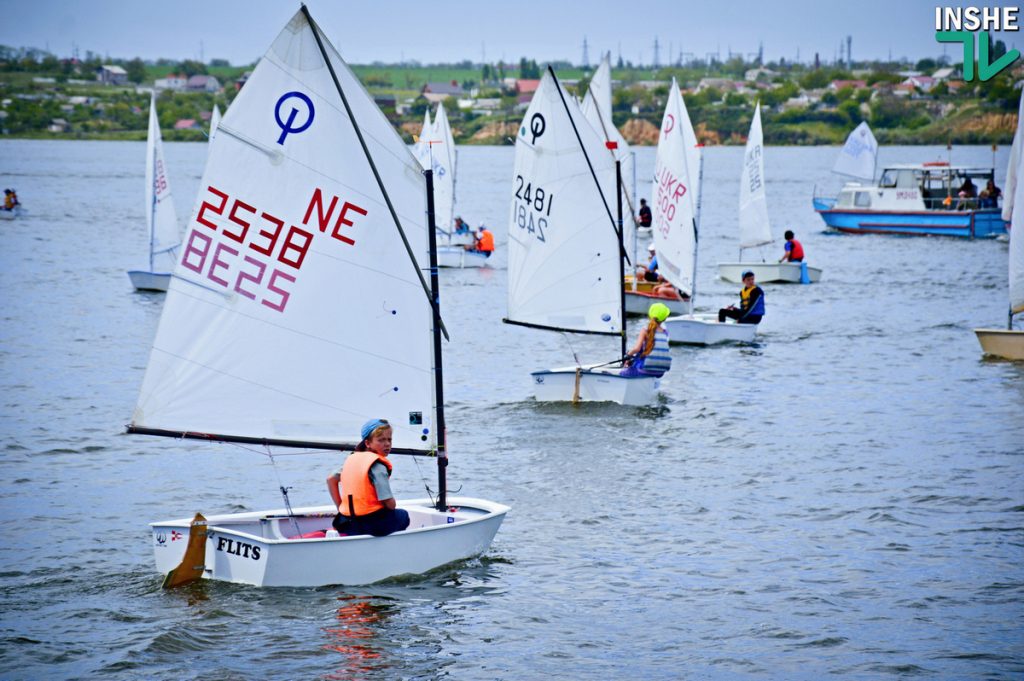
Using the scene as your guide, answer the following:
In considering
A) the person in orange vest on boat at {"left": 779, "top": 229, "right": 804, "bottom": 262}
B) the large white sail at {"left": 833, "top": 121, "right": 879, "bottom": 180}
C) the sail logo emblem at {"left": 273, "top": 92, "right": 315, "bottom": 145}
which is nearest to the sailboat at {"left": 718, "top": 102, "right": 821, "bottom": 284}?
the person in orange vest on boat at {"left": 779, "top": 229, "right": 804, "bottom": 262}

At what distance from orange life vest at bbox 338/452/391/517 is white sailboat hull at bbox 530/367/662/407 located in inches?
449

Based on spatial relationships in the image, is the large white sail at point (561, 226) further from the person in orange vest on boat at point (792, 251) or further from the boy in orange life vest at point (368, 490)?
the person in orange vest on boat at point (792, 251)

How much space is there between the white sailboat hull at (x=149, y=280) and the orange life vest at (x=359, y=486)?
99.5ft

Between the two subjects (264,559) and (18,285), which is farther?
(18,285)

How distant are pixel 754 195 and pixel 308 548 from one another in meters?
36.1

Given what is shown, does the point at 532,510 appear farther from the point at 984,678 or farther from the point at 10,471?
the point at 10,471

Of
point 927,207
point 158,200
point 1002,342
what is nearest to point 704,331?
point 1002,342

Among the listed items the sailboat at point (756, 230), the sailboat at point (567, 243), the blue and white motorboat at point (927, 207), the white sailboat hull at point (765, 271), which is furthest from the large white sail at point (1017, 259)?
the blue and white motorboat at point (927, 207)

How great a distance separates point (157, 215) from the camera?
139 ft

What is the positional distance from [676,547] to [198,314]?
729cm

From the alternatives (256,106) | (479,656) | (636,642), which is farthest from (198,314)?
(636,642)

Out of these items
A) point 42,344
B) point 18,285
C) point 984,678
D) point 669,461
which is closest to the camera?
point 984,678

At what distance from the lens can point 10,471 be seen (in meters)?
22.0

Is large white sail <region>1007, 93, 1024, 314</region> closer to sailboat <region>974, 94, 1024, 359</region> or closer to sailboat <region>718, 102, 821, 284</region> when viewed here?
sailboat <region>974, 94, 1024, 359</region>
